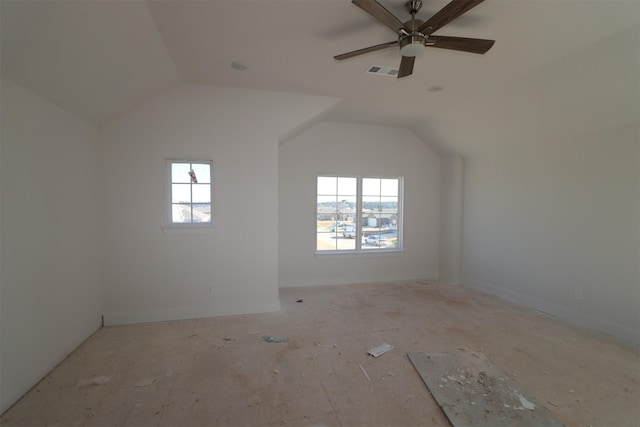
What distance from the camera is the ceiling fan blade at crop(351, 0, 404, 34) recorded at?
1.57 m

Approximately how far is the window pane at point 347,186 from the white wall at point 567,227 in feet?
6.98

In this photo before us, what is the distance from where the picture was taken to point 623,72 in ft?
7.86

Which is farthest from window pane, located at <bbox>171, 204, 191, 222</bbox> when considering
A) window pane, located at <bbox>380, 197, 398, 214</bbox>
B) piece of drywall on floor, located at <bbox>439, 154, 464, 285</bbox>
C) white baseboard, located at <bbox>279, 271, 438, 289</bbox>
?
piece of drywall on floor, located at <bbox>439, 154, 464, 285</bbox>

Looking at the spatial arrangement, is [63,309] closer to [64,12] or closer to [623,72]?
[64,12]

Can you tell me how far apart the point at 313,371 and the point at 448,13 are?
9.22 feet

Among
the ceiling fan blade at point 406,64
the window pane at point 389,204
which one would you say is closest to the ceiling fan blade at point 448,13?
the ceiling fan blade at point 406,64

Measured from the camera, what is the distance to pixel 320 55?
2.56 meters

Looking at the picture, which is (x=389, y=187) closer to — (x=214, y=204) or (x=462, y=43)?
(x=214, y=204)

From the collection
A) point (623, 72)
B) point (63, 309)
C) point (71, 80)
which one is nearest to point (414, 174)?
point (623, 72)

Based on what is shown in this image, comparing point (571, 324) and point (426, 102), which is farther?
point (426, 102)

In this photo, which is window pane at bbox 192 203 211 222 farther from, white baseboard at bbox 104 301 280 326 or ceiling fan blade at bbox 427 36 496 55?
ceiling fan blade at bbox 427 36 496 55

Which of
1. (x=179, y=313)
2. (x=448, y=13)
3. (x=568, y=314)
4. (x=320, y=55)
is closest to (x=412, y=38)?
(x=448, y=13)

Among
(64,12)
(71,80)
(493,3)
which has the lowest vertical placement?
(71,80)

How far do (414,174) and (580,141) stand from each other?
2346mm
